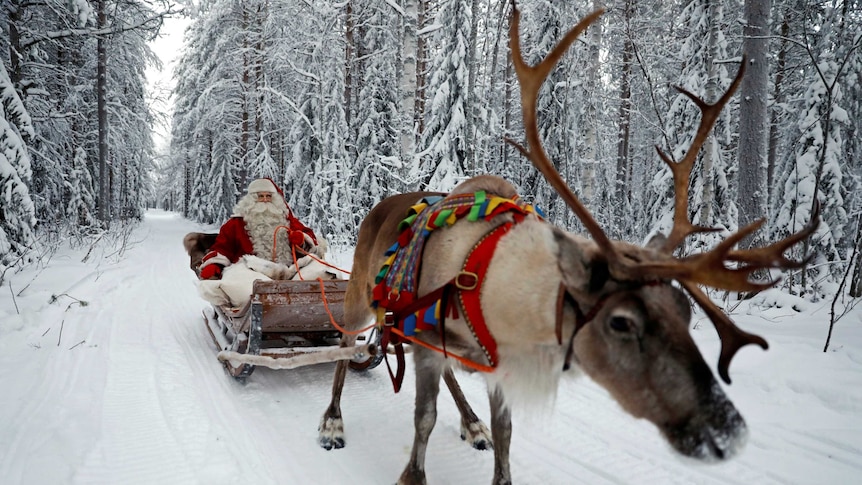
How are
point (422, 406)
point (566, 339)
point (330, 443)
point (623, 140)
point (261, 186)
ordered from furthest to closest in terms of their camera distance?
1. point (623, 140)
2. point (261, 186)
3. point (330, 443)
4. point (422, 406)
5. point (566, 339)

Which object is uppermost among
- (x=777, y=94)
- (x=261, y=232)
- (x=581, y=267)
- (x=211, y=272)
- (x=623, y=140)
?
(x=777, y=94)

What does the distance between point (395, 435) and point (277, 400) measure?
1169mm

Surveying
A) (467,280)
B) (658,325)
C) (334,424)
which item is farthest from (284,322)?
(658,325)

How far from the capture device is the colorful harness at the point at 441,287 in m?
2.22

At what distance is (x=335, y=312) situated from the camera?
4.50m

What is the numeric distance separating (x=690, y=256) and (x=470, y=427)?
229cm

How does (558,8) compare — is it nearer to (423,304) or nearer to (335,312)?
(335,312)

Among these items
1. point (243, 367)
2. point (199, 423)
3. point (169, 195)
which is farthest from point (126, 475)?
point (169, 195)

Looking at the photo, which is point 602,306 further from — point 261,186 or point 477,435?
point 261,186

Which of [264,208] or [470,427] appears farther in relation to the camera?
[264,208]

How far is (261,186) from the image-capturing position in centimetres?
604

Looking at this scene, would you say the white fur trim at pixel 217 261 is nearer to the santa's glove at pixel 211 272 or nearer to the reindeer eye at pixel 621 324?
A: the santa's glove at pixel 211 272

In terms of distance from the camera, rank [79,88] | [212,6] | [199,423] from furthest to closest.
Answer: [212,6] < [79,88] < [199,423]

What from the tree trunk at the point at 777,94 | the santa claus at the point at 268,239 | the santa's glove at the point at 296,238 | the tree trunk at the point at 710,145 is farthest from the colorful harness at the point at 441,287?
the tree trunk at the point at 777,94
